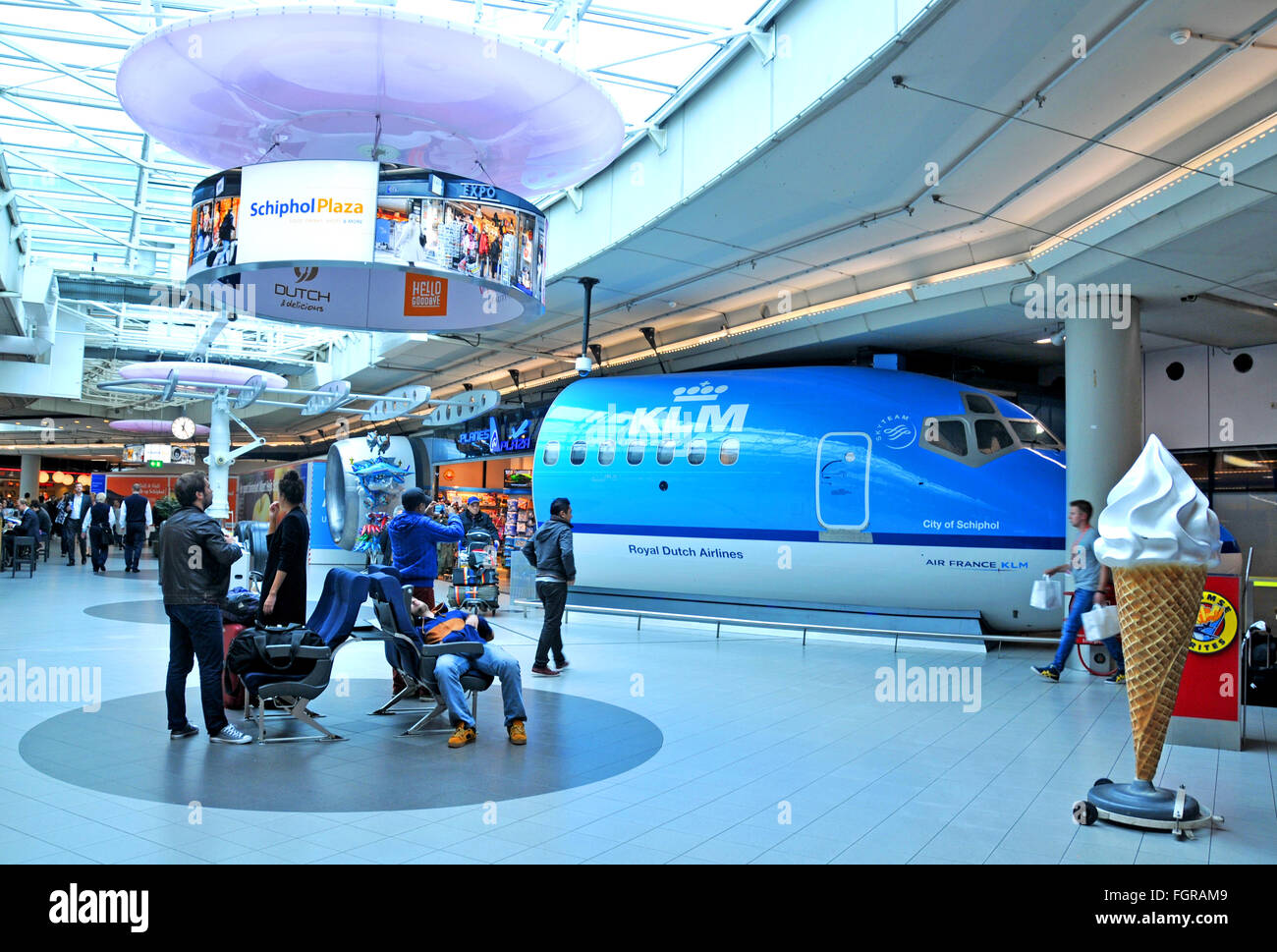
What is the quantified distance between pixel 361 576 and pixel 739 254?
24.8 feet

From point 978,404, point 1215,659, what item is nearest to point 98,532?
point 978,404

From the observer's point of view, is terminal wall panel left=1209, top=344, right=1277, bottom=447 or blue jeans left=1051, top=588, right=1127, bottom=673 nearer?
blue jeans left=1051, top=588, right=1127, bottom=673

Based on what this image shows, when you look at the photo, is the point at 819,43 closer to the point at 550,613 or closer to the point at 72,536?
the point at 550,613

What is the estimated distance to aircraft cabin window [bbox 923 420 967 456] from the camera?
12.3m

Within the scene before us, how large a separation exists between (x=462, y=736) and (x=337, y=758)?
0.91 m

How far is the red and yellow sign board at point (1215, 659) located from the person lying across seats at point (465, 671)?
17.0ft

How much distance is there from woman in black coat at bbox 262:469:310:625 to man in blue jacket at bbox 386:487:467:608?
1.49 metres

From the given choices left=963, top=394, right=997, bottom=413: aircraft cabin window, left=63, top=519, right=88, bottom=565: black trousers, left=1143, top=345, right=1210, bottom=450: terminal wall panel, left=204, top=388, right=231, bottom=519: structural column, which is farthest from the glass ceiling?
left=63, top=519, right=88, bottom=565: black trousers

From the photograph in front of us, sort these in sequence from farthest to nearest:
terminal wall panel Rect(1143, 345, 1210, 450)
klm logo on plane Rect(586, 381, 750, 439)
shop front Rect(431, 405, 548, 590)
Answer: shop front Rect(431, 405, 548, 590) → terminal wall panel Rect(1143, 345, 1210, 450) → klm logo on plane Rect(586, 381, 750, 439)

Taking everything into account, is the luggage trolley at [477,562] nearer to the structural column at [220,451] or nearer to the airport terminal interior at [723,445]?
the airport terminal interior at [723,445]

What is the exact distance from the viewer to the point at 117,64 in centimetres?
1009

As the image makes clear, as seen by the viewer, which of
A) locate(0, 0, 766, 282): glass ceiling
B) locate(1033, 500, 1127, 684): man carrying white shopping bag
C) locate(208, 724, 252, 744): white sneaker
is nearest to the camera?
locate(208, 724, 252, 744): white sneaker

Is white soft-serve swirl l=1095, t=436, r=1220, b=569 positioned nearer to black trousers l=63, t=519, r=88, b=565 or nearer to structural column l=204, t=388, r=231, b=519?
structural column l=204, t=388, r=231, b=519

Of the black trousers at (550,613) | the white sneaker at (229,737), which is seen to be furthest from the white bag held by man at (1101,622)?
the white sneaker at (229,737)
